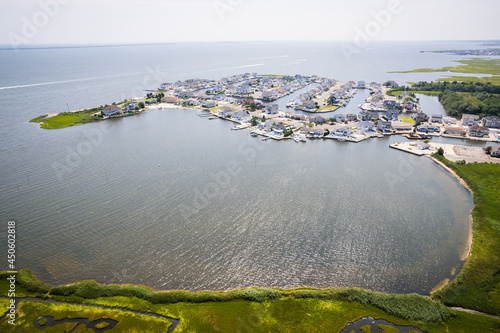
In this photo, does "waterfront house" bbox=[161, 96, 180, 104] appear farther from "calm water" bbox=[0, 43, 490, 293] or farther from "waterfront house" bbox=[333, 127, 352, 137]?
"waterfront house" bbox=[333, 127, 352, 137]

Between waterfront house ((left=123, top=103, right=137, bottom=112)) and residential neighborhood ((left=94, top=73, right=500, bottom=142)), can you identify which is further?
waterfront house ((left=123, top=103, right=137, bottom=112))

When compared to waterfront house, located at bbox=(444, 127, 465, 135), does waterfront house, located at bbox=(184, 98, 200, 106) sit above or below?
above

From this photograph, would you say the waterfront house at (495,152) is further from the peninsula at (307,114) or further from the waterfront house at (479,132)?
the waterfront house at (479,132)

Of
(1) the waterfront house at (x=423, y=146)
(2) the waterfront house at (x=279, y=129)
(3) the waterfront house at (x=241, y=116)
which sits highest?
(3) the waterfront house at (x=241, y=116)

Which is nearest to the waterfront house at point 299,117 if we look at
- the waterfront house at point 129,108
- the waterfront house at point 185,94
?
the waterfront house at point 185,94

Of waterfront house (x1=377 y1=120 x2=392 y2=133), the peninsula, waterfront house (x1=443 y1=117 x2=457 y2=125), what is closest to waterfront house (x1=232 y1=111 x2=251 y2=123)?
the peninsula

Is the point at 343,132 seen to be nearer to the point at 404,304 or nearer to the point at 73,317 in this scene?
the point at 404,304

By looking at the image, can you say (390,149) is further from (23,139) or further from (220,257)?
(23,139)
